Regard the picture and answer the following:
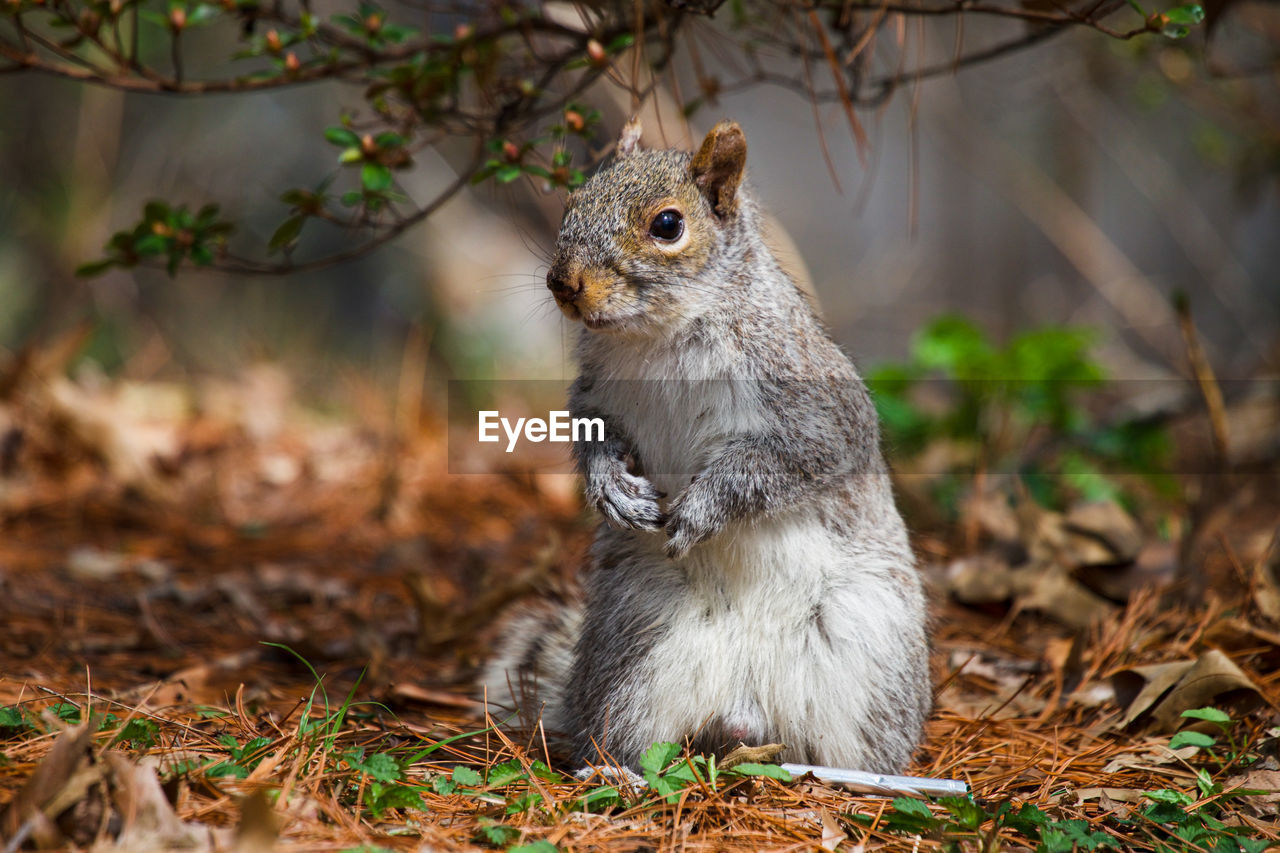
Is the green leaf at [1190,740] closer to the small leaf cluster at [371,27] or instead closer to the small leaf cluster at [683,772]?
the small leaf cluster at [683,772]

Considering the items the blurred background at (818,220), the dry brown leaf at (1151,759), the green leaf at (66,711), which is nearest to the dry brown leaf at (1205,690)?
the dry brown leaf at (1151,759)

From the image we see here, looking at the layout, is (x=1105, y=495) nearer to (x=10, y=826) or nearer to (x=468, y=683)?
(x=468, y=683)

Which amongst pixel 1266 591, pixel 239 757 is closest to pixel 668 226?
pixel 239 757

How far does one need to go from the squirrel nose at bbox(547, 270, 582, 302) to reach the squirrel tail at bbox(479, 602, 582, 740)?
877 mm

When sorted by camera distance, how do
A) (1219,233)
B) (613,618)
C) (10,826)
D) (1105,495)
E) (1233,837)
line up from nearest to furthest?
1. (10,826)
2. (1233,837)
3. (613,618)
4. (1105,495)
5. (1219,233)

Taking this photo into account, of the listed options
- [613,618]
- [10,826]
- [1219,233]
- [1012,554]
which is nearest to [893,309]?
[1219,233]

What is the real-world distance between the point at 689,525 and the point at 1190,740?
3.50 ft

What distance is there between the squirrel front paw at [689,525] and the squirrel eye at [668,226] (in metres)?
0.49

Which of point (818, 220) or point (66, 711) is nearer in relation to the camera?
point (66, 711)

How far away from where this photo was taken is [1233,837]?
163cm

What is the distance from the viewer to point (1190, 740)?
2.02 metres

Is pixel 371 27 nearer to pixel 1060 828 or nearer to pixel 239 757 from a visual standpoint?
pixel 239 757

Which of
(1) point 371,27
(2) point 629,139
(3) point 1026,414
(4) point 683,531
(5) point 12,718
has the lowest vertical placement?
(5) point 12,718

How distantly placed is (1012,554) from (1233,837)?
160 centimetres
